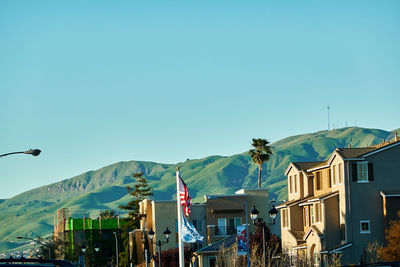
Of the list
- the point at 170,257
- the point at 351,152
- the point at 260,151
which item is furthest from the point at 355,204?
the point at 260,151

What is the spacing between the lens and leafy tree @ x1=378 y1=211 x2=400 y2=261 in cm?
6288

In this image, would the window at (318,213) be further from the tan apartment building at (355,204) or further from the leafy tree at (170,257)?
the leafy tree at (170,257)

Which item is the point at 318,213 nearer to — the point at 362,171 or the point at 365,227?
the point at 365,227

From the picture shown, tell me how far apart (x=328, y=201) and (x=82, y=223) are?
3246 inches

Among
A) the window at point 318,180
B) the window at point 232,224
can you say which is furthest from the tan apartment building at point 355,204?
the window at point 232,224

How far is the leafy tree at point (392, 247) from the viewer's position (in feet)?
206

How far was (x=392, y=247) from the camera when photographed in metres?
63.2

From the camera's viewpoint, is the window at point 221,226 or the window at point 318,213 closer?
the window at point 318,213

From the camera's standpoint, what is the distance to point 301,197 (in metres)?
81.8

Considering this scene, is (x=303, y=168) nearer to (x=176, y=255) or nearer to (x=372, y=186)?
(x=372, y=186)

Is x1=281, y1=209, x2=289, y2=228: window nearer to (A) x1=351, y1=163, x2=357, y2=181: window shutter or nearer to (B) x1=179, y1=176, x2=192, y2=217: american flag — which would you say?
(A) x1=351, y1=163, x2=357, y2=181: window shutter

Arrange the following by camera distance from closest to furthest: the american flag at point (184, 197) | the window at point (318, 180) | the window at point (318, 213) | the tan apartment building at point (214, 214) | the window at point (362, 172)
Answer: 1. the american flag at point (184, 197)
2. the window at point (362, 172)
3. the window at point (318, 213)
4. the window at point (318, 180)
5. the tan apartment building at point (214, 214)

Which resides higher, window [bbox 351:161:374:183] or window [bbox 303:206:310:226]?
window [bbox 351:161:374:183]

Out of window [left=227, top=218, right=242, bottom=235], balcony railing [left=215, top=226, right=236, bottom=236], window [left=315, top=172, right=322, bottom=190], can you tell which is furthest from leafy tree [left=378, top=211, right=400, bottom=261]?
balcony railing [left=215, top=226, right=236, bottom=236]
